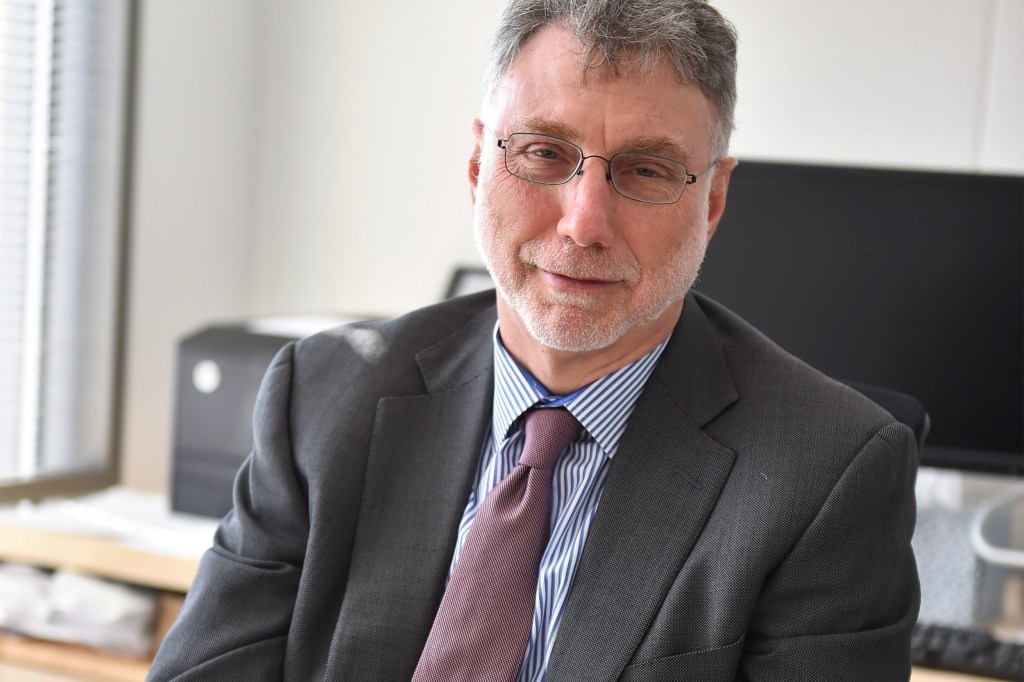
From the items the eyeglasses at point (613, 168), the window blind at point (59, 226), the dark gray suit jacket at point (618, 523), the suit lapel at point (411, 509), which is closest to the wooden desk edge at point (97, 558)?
the window blind at point (59, 226)

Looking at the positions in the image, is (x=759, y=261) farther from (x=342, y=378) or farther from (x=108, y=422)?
(x=108, y=422)

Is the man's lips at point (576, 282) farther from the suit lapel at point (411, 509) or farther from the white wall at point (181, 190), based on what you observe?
the white wall at point (181, 190)

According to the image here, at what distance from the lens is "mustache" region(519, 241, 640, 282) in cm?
116

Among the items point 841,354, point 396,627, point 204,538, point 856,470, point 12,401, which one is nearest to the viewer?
point 856,470

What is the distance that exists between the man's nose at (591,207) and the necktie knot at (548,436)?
0.22 meters

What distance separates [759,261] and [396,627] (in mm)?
961

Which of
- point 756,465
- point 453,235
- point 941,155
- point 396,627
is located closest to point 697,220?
point 756,465

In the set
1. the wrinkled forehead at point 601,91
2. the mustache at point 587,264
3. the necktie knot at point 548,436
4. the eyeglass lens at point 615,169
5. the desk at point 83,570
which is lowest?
the desk at point 83,570

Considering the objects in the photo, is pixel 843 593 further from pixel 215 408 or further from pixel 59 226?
pixel 59 226

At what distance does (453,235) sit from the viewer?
2494mm

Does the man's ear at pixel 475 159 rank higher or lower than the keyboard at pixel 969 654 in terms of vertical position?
higher

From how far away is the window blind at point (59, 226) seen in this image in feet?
7.47

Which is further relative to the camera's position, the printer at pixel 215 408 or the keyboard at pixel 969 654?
the printer at pixel 215 408

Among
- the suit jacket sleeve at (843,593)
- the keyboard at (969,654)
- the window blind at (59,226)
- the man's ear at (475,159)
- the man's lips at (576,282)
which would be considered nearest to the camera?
the suit jacket sleeve at (843,593)
